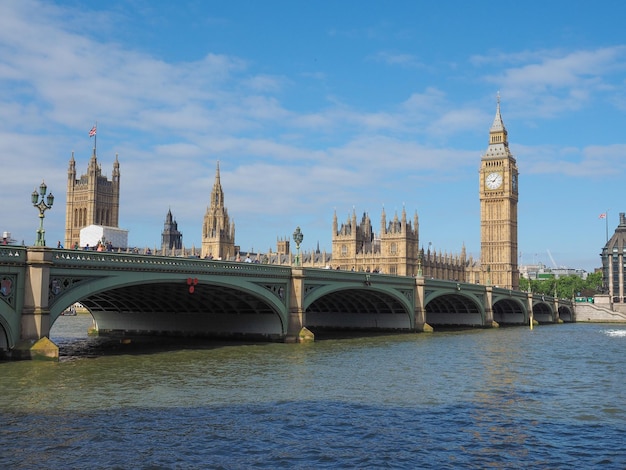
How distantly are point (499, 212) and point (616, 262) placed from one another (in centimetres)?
3066

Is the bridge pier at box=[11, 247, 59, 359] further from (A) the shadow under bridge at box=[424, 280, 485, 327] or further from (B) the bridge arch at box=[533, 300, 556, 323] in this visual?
(B) the bridge arch at box=[533, 300, 556, 323]

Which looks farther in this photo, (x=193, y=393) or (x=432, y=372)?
(x=432, y=372)

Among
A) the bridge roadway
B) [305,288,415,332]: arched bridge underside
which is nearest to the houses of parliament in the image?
the bridge roadway

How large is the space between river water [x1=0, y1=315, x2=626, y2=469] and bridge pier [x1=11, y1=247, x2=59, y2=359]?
59.5 inches

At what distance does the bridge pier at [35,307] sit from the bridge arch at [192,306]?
17.0 ft

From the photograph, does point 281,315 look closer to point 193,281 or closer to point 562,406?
point 193,281

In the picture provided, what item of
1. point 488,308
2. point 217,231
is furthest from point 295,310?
point 217,231

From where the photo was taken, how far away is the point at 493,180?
17575 cm

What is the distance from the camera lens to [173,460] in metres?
19.2

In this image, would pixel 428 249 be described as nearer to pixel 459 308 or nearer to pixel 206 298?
pixel 459 308

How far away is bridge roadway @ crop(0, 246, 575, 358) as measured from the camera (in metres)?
35.0

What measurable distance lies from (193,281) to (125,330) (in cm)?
2152

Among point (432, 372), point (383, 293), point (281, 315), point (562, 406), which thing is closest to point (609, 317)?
point (383, 293)

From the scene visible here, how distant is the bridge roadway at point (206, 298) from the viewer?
35.0m
